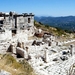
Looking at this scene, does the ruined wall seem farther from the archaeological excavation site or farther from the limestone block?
the limestone block

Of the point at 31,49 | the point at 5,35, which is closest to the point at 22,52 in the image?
the point at 31,49

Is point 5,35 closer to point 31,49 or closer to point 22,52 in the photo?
point 31,49

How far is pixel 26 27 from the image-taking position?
114 ft

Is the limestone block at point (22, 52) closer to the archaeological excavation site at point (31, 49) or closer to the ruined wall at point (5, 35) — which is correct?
the archaeological excavation site at point (31, 49)

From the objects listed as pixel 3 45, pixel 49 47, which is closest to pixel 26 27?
pixel 49 47

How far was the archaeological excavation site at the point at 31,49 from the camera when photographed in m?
22.0

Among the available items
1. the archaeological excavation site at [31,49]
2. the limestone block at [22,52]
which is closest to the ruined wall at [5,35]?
the archaeological excavation site at [31,49]

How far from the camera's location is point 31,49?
26.4 m

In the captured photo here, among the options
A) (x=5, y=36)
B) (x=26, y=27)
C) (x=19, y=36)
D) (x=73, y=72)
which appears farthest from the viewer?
(x=26, y=27)

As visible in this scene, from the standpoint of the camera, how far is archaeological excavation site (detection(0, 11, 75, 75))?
72.2ft

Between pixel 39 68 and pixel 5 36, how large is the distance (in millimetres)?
7880

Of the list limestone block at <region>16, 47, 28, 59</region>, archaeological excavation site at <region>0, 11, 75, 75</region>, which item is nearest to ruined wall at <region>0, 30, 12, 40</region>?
archaeological excavation site at <region>0, 11, 75, 75</region>

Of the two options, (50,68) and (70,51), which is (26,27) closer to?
(70,51)

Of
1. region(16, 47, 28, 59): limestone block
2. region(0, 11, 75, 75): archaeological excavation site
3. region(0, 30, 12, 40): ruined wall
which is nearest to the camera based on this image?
region(0, 11, 75, 75): archaeological excavation site
